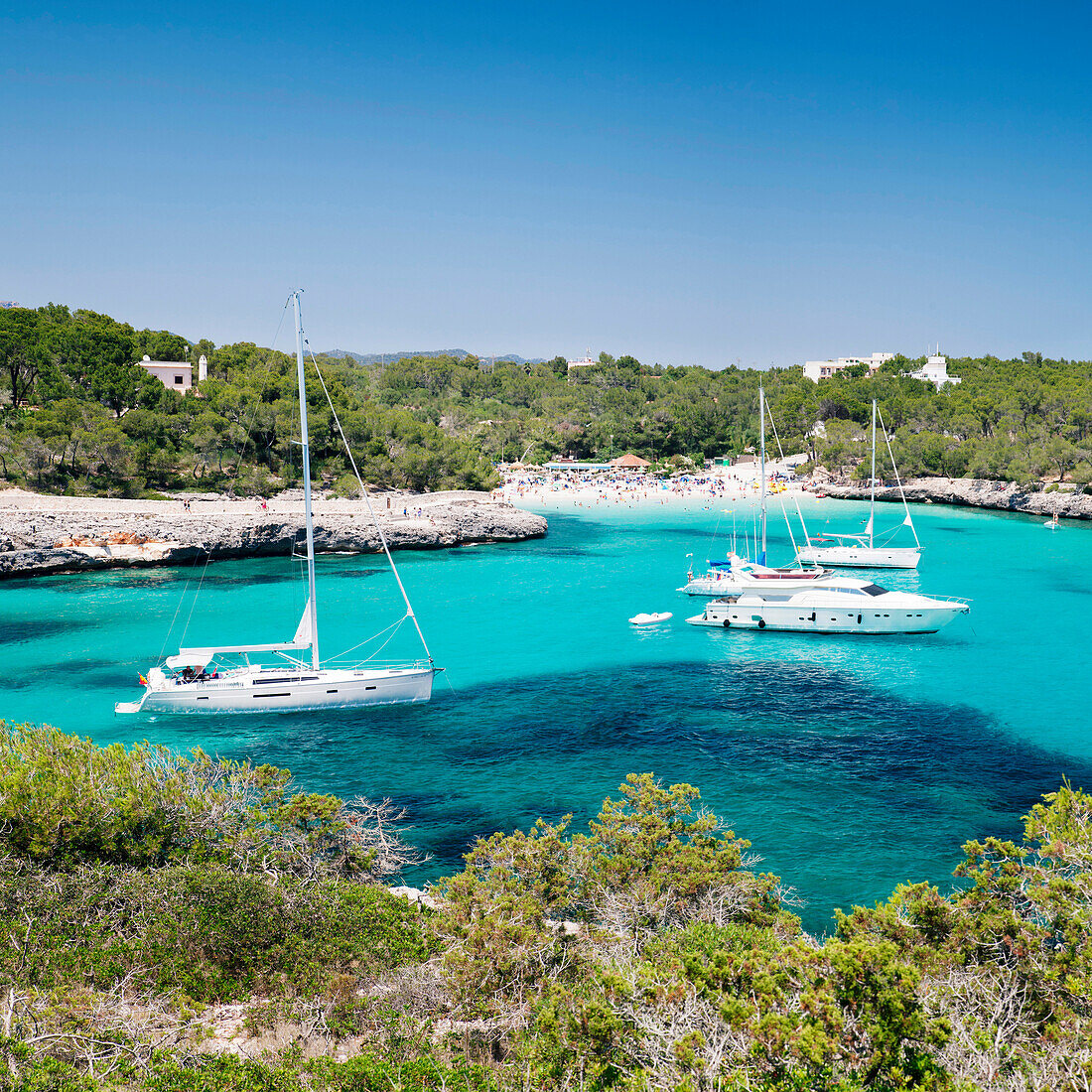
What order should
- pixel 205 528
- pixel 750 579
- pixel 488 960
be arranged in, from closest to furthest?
1. pixel 488 960
2. pixel 750 579
3. pixel 205 528

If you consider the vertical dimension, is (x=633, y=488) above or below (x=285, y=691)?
above

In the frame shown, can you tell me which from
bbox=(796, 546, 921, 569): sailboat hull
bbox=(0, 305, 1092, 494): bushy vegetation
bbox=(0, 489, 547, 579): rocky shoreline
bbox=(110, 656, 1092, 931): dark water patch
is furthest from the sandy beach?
bbox=(110, 656, 1092, 931): dark water patch

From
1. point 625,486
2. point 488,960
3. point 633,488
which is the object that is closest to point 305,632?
point 488,960

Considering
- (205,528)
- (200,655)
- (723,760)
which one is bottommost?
(723,760)

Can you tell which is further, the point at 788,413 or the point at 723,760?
the point at 788,413

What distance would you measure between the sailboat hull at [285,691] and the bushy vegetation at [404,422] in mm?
31317

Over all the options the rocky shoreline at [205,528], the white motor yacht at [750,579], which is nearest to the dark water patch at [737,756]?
the white motor yacht at [750,579]

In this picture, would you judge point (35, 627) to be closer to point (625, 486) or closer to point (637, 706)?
point (637, 706)

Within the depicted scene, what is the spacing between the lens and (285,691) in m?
29.4

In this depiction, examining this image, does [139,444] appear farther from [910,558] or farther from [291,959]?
[291,959]

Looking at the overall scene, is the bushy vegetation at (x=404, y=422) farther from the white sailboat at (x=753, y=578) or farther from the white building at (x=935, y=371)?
the white sailboat at (x=753, y=578)

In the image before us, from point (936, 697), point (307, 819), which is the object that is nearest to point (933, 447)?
point (936, 697)

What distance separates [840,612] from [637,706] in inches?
602

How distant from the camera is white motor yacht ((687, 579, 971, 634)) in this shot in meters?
40.5
